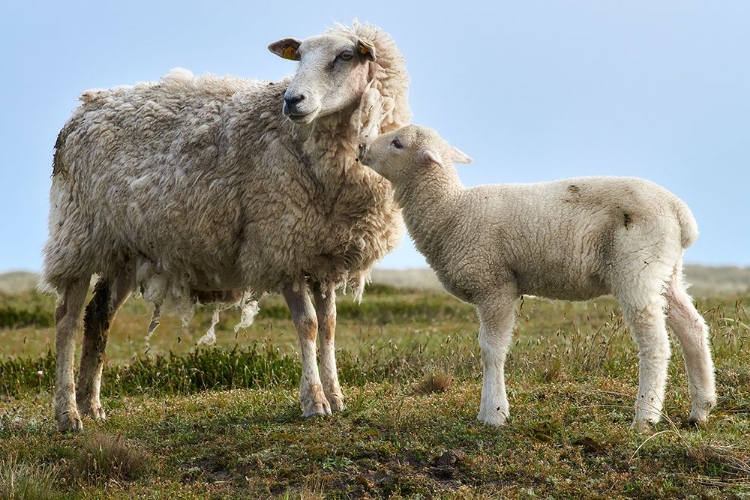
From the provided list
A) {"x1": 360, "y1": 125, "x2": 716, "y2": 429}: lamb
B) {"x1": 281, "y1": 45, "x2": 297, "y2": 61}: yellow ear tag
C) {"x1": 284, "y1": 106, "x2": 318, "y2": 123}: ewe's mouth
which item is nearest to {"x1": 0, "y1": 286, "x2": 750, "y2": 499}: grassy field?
{"x1": 360, "y1": 125, "x2": 716, "y2": 429}: lamb

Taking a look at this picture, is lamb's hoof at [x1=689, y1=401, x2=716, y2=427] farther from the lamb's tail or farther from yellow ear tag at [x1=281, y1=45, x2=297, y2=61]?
yellow ear tag at [x1=281, y1=45, x2=297, y2=61]

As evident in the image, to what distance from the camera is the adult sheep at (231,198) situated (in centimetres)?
777

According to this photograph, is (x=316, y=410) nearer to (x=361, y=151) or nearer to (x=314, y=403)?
(x=314, y=403)

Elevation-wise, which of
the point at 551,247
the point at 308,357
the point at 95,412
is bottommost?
the point at 95,412

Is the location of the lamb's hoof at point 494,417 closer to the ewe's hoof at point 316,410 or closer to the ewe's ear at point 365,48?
the ewe's hoof at point 316,410

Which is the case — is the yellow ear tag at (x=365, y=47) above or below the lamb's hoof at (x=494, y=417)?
above

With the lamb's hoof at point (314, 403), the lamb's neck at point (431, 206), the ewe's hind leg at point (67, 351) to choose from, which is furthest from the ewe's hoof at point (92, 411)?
the lamb's neck at point (431, 206)

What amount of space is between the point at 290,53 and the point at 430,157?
7.29ft

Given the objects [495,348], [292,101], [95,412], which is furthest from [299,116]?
[95,412]

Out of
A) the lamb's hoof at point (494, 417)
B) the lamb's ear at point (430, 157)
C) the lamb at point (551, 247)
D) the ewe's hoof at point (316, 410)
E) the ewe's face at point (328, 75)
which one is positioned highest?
the ewe's face at point (328, 75)

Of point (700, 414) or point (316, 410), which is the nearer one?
point (700, 414)

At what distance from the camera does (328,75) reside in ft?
24.8

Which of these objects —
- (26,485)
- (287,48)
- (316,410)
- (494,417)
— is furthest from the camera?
(287,48)

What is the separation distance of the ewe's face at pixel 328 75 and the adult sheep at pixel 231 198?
0.04ft
